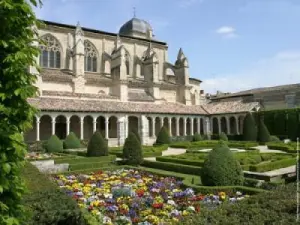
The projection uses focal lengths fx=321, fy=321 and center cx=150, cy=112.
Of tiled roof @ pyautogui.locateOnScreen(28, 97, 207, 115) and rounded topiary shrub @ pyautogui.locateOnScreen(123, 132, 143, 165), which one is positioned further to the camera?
tiled roof @ pyautogui.locateOnScreen(28, 97, 207, 115)

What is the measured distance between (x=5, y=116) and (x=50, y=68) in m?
33.6

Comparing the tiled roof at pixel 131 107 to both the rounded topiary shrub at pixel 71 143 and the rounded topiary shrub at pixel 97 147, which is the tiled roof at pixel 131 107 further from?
the rounded topiary shrub at pixel 97 147

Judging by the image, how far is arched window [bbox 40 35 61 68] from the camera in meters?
Result: 35.9

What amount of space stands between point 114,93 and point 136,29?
18.9 meters

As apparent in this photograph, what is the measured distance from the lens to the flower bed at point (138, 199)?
7.66 meters

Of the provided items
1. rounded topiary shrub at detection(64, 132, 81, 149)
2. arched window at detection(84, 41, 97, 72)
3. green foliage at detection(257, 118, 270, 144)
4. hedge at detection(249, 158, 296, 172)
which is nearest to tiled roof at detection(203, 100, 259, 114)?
green foliage at detection(257, 118, 270, 144)

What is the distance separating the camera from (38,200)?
20.1 ft

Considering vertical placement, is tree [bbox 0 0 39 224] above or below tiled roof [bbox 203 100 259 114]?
below

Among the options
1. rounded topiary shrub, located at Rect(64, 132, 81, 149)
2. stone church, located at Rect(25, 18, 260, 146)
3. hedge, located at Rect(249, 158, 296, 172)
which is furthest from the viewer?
stone church, located at Rect(25, 18, 260, 146)

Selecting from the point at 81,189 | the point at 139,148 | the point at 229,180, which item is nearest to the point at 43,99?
the point at 139,148

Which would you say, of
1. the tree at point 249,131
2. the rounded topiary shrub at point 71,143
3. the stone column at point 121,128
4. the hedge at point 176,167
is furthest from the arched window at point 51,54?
the hedge at point 176,167

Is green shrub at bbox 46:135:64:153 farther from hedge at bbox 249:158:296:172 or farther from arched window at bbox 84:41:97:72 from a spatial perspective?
arched window at bbox 84:41:97:72

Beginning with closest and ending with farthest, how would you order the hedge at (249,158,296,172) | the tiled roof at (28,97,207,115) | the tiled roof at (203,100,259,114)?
the hedge at (249,158,296,172)
the tiled roof at (28,97,207,115)
the tiled roof at (203,100,259,114)

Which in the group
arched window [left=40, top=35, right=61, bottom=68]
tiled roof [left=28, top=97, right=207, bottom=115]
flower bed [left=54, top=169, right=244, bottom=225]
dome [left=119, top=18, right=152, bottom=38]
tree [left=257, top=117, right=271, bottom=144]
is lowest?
flower bed [left=54, top=169, right=244, bottom=225]
